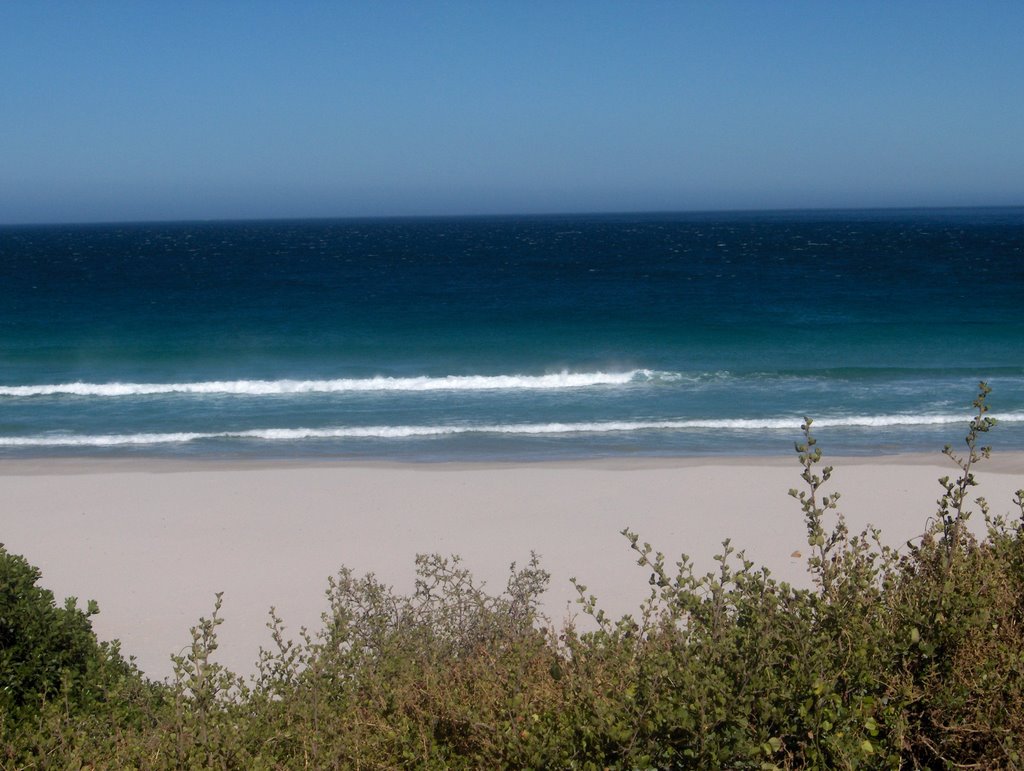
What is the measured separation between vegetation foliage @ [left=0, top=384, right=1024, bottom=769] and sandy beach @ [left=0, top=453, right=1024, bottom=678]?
181 inches

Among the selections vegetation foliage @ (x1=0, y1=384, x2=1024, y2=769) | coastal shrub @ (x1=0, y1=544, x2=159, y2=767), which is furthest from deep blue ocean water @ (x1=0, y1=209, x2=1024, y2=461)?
vegetation foliage @ (x1=0, y1=384, x2=1024, y2=769)

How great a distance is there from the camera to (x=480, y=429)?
19812 millimetres

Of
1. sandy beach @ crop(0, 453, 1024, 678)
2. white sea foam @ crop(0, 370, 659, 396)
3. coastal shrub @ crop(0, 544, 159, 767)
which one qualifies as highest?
coastal shrub @ crop(0, 544, 159, 767)

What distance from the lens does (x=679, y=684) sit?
3.42 m

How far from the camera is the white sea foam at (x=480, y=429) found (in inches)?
762

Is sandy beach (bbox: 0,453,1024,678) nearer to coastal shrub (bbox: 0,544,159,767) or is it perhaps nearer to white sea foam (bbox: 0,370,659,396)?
coastal shrub (bbox: 0,544,159,767)

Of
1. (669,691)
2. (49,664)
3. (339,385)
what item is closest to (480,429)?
(339,385)

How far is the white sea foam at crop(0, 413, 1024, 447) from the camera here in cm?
1934

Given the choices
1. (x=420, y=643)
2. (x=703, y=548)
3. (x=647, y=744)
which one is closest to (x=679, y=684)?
(x=647, y=744)

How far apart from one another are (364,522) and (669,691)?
10.4 metres

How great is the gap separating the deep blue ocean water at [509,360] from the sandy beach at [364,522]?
187cm

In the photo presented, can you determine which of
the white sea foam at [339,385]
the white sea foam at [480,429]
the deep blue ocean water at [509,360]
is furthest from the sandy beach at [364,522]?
the white sea foam at [339,385]

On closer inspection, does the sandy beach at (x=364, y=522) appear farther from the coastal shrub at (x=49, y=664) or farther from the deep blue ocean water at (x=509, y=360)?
the coastal shrub at (x=49, y=664)

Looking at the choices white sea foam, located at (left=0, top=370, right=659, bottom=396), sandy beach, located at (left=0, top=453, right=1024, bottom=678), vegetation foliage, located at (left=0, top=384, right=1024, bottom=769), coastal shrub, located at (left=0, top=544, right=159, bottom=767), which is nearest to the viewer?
vegetation foliage, located at (left=0, top=384, right=1024, bottom=769)
